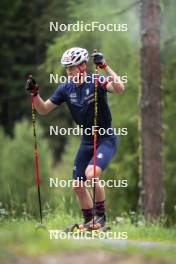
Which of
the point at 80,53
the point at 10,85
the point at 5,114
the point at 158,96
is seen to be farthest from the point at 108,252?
the point at 5,114

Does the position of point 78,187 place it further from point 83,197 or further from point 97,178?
point 97,178

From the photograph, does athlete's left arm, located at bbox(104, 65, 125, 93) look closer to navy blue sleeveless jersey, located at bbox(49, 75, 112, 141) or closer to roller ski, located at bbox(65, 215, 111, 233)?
navy blue sleeveless jersey, located at bbox(49, 75, 112, 141)

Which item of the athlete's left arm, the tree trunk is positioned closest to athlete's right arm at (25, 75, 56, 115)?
the athlete's left arm

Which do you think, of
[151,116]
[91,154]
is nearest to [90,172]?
[91,154]

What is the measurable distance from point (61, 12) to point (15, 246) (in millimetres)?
19578

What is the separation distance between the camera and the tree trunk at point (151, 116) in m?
13.5

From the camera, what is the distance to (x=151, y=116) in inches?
540

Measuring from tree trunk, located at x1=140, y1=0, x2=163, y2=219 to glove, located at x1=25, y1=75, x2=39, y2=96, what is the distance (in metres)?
5.49

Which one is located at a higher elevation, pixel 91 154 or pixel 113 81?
pixel 113 81

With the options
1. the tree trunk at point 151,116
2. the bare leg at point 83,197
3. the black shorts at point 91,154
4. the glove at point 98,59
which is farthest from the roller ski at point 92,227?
the tree trunk at point 151,116

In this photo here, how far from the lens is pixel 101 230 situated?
823 cm

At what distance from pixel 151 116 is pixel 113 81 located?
5790 millimetres

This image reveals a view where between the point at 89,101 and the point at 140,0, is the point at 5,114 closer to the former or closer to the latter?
the point at 140,0

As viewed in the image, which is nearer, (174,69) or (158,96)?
(158,96)
